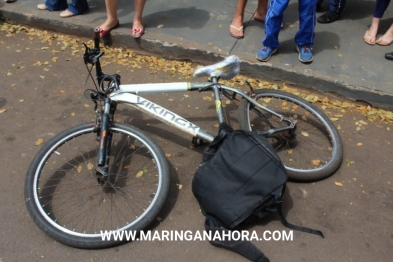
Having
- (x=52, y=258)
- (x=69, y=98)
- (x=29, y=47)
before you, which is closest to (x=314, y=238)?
(x=52, y=258)

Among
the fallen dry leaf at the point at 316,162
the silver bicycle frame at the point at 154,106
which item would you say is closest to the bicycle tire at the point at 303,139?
the fallen dry leaf at the point at 316,162

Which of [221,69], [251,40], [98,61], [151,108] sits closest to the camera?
[98,61]

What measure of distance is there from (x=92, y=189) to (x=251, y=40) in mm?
2655

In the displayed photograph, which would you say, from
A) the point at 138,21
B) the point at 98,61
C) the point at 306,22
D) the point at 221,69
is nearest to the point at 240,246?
the point at 221,69

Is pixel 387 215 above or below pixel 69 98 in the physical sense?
below

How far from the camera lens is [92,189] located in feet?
9.59

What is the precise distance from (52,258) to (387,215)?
→ 2568 mm

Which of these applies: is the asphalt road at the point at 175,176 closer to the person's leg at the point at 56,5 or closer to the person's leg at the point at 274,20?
the person's leg at the point at 56,5

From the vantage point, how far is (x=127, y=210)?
110 inches

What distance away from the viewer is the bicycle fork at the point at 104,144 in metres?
2.55

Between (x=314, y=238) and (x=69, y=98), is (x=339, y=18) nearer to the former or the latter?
(x=314, y=238)

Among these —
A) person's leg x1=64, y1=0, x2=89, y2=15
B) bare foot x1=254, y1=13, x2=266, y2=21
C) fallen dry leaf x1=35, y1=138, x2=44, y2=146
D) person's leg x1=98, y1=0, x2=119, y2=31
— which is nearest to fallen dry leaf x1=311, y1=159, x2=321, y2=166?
bare foot x1=254, y1=13, x2=266, y2=21

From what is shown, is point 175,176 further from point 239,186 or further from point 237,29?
point 237,29

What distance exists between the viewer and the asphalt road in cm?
256
